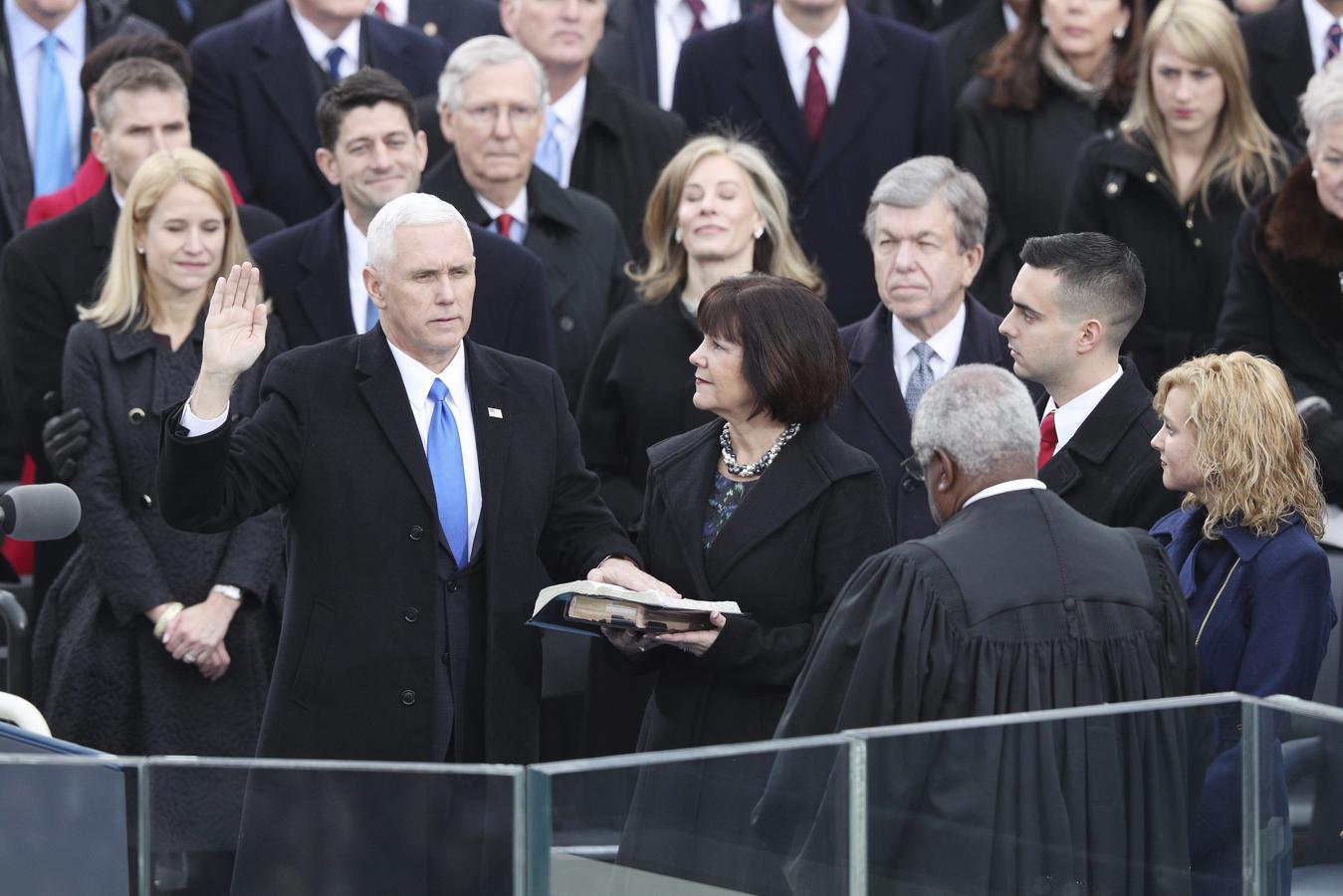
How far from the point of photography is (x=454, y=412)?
4.91 m

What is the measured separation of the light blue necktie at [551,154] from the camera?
7824 mm

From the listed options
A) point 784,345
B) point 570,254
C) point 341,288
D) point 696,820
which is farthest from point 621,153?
point 696,820

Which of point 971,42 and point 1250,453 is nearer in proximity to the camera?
point 1250,453

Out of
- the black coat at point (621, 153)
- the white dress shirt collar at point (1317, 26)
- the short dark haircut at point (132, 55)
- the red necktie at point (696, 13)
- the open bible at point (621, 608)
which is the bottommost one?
the open bible at point (621, 608)

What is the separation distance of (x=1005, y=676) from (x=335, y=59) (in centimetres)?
462

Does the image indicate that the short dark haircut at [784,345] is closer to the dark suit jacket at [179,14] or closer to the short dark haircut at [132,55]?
the short dark haircut at [132,55]

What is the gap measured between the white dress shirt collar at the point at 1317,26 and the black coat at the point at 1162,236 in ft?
3.78

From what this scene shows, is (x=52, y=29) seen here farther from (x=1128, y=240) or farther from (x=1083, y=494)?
(x=1083, y=494)

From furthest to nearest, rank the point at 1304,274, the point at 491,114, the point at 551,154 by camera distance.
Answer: the point at 551,154, the point at 491,114, the point at 1304,274

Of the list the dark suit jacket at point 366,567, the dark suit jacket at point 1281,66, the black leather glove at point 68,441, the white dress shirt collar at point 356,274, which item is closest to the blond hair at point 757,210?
the white dress shirt collar at point 356,274

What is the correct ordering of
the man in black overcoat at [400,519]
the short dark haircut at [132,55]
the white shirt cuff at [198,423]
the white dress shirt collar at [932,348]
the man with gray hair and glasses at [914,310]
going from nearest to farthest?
1. the white shirt cuff at [198,423]
2. the man in black overcoat at [400,519]
3. the man with gray hair and glasses at [914,310]
4. the white dress shirt collar at [932,348]
5. the short dark haircut at [132,55]

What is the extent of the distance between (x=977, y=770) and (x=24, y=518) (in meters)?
1.83

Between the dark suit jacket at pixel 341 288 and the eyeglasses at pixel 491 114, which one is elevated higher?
the eyeglasses at pixel 491 114

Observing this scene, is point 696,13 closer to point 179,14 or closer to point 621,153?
point 621,153
